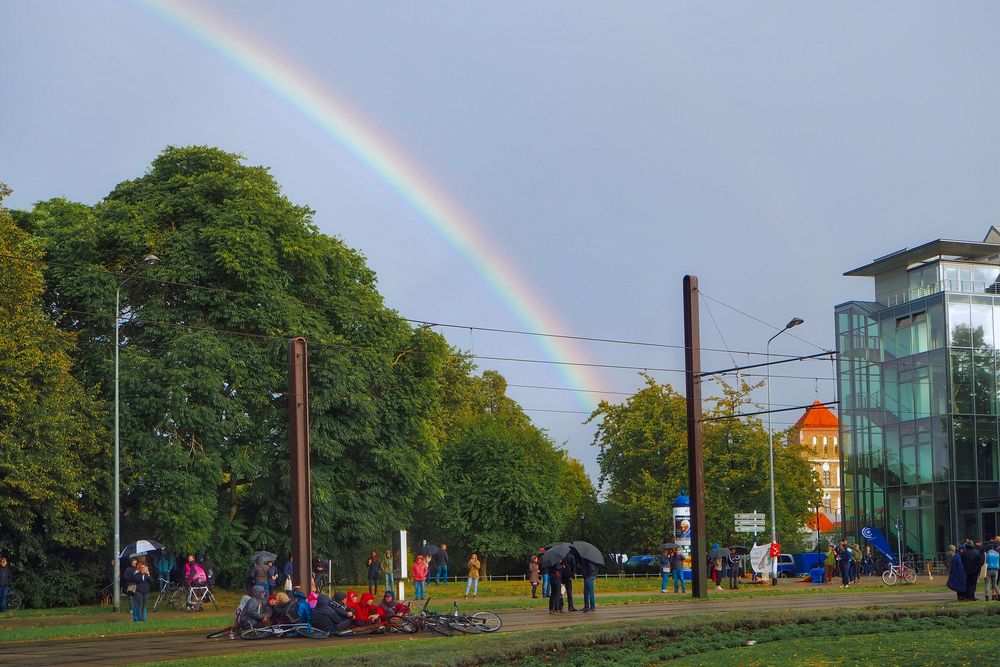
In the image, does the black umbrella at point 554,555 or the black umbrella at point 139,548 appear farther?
the black umbrella at point 139,548

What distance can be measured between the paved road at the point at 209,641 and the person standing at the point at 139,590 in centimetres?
546

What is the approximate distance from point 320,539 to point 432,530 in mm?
24404

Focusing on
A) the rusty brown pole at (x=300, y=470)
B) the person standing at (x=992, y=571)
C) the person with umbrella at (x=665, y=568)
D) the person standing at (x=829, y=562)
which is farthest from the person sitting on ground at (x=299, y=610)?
the person standing at (x=829, y=562)

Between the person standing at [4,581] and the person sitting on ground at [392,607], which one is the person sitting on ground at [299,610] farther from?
the person standing at [4,581]

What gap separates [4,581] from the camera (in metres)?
39.0

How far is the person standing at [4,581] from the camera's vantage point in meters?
38.9

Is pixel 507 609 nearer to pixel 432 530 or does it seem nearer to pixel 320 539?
pixel 320 539

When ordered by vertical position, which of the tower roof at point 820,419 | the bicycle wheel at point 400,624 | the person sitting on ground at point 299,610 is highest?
the tower roof at point 820,419

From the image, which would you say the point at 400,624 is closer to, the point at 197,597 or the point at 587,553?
the point at 587,553

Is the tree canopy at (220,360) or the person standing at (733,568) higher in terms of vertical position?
the tree canopy at (220,360)

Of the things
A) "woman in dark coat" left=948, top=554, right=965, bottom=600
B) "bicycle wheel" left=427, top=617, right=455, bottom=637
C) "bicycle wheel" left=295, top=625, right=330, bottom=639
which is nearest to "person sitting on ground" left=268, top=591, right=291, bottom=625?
"bicycle wheel" left=295, top=625, right=330, bottom=639

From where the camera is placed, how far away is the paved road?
2162 cm

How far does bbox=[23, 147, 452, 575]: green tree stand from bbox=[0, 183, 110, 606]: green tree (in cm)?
166

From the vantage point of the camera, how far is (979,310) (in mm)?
62344
